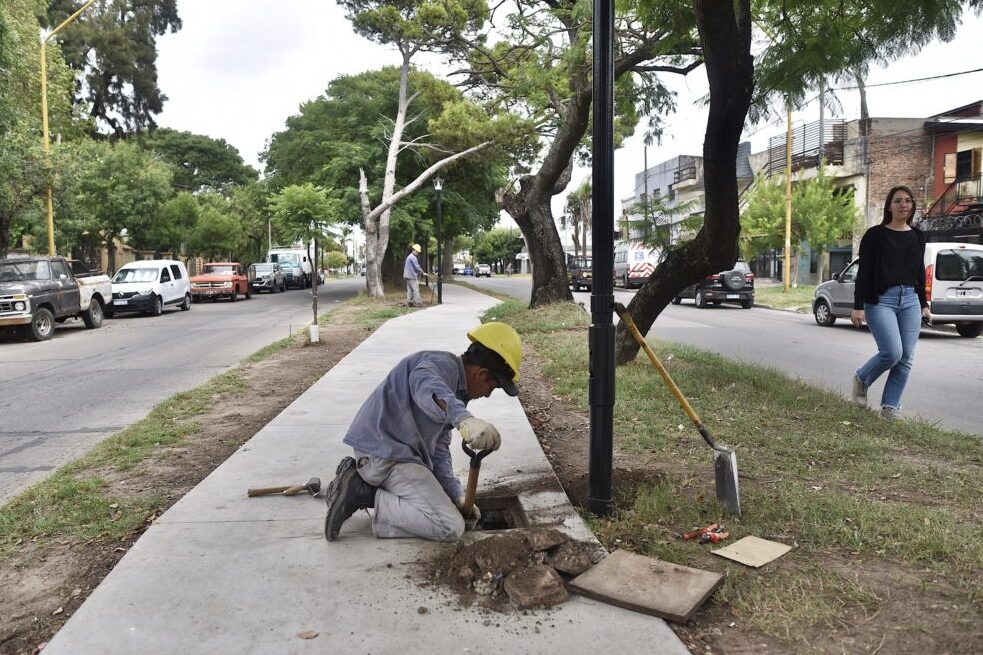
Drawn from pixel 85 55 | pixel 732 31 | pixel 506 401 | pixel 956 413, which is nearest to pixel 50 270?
pixel 506 401

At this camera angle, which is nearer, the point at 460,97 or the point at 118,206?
the point at 460,97

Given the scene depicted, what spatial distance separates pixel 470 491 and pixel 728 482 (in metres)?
1.41

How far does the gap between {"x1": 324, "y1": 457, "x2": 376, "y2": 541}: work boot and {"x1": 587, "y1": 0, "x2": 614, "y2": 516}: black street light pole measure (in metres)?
1.24

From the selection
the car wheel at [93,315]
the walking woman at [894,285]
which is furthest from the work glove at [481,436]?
the car wheel at [93,315]

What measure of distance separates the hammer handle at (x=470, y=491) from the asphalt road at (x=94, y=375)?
10.5 ft

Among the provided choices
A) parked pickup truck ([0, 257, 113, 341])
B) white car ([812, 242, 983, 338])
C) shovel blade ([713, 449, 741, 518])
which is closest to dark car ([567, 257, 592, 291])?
white car ([812, 242, 983, 338])

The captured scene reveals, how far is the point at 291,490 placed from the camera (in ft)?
14.1

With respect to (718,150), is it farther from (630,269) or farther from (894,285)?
(630,269)

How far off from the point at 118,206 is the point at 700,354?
2493cm

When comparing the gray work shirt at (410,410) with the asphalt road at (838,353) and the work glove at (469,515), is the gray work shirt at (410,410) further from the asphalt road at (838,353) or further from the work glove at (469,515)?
the asphalt road at (838,353)

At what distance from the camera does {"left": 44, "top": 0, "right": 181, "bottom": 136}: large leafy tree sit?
126 ft

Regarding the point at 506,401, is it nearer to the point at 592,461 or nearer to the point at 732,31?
the point at 592,461

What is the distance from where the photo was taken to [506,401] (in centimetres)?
709

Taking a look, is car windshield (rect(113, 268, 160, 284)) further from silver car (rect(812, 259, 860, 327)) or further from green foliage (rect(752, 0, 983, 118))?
green foliage (rect(752, 0, 983, 118))
